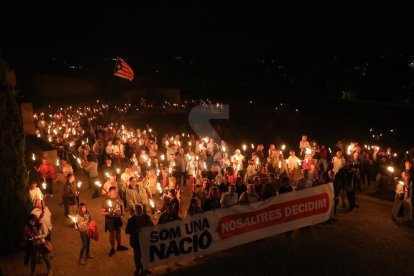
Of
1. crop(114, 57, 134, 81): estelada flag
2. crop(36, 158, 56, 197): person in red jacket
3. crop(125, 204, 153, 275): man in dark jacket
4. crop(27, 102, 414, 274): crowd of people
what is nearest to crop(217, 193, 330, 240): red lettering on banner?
crop(27, 102, 414, 274): crowd of people

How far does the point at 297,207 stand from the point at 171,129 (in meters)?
21.5

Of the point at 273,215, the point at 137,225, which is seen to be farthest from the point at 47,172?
the point at 273,215

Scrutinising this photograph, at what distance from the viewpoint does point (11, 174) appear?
35.6 ft

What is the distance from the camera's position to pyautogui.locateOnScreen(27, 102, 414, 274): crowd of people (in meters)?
9.69

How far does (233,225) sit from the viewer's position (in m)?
10.0

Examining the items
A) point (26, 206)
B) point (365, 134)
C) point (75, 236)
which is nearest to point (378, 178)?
point (75, 236)

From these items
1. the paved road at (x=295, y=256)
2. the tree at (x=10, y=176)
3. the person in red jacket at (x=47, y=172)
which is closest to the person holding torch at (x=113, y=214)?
the paved road at (x=295, y=256)

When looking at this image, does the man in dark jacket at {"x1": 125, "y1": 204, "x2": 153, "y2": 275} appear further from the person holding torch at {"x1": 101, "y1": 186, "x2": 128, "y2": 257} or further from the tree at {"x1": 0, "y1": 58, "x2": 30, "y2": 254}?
the tree at {"x1": 0, "y1": 58, "x2": 30, "y2": 254}

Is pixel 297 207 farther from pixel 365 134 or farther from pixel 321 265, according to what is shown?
pixel 365 134

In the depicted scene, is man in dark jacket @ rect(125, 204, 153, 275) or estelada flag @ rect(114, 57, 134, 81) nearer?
man in dark jacket @ rect(125, 204, 153, 275)

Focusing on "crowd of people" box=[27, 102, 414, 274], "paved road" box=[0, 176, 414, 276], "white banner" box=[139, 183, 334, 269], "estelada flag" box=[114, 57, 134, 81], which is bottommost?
"paved road" box=[0, 176, 414, 276]

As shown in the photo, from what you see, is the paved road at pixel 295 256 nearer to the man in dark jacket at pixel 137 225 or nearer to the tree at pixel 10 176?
the tree at pixel 10 176

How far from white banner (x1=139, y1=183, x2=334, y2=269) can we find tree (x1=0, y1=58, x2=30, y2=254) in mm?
4020

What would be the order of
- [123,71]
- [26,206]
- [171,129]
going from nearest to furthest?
[26,206] → [123,71] → [171,129]
